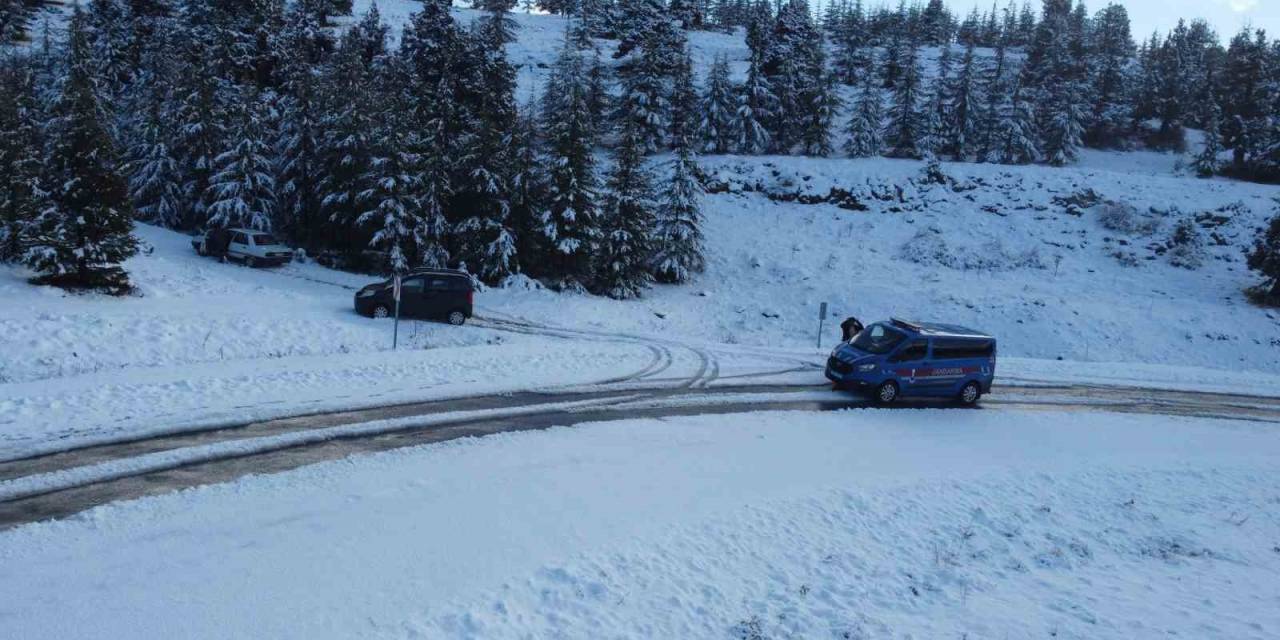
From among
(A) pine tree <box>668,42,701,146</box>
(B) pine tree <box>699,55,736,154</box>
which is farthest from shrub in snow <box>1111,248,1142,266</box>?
(A) pine tree <box>668,42,701,146</box>

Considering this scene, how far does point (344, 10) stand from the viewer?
7775 cm

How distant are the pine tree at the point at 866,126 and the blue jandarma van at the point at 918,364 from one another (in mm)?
40485

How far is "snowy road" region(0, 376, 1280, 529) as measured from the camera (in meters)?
9.77

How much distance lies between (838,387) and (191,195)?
1445 inches

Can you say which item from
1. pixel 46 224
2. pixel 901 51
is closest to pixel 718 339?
pixel 46 224

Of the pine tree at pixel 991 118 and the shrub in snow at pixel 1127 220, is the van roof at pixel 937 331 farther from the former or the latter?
the pine tree at pixel 991 118

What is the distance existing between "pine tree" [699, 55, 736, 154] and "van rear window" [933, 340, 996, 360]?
38.9 metres

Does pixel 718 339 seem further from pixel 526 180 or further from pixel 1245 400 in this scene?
pixel 1245 400

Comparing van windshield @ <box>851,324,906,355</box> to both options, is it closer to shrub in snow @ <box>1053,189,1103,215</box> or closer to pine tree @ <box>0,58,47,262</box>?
pine tree @ <box>0,58,47,262</box>

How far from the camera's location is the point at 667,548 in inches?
367

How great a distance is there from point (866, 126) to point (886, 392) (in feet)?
141

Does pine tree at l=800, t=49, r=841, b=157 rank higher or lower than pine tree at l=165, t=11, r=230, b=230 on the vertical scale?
higher

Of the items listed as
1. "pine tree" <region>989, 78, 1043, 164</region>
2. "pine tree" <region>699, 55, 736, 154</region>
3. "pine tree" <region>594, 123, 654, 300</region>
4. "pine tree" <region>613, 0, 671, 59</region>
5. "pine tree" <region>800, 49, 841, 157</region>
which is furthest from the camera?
"pine tree" <region>613, 0, 671, 59</region>

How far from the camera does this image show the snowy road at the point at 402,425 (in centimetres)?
977
